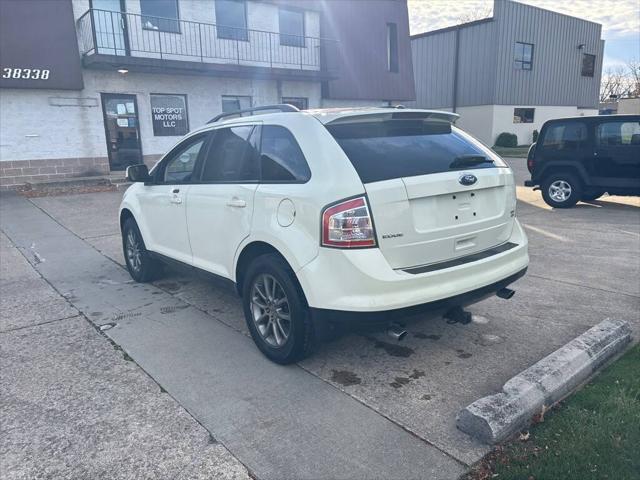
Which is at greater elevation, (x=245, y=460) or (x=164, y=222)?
(x=164, y=222)

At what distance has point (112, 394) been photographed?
129 inches

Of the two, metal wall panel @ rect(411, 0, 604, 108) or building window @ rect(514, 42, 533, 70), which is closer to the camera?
metal wall panel @ rect(411, 0, 604, 108)

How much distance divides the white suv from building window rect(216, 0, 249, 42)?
14.5m

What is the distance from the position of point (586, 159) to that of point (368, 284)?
8.57 metres

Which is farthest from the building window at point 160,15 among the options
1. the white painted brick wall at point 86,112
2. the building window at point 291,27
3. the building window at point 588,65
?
the building window at point 588,65

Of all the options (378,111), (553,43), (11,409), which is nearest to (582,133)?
(378,111)

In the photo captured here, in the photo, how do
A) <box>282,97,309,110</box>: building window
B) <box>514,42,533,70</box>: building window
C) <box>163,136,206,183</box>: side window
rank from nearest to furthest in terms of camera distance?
<box>163,136,206,183</box>: side window, <box>282,97,309,110</box>: building window, <box>514,42,533,70</box>: building window

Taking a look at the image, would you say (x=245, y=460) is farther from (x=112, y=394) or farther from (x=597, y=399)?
(x=597, y=399)

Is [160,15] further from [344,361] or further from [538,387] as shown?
[538,387]

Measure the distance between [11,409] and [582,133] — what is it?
10183mm

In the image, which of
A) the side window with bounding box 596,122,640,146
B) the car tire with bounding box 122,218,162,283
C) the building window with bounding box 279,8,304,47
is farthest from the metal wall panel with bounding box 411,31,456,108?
the car tire with bounding box 122,218,162,283

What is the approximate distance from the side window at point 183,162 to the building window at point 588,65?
3704 centimetres

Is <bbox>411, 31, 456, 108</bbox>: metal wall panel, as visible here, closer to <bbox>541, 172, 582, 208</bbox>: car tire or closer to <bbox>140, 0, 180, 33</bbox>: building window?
<bbox>140, 0, 180, 33</bbox>: building window

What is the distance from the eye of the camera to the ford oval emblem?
334cm
